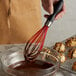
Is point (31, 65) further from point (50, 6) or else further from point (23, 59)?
point (50, 6)

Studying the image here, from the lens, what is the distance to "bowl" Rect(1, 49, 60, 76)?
973 mm

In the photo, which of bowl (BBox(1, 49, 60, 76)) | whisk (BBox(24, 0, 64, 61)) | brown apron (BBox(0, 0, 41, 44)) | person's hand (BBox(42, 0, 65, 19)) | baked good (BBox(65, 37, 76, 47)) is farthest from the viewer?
brown apron (BBox(0, 0, 41, 44))

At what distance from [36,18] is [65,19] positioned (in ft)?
2.73

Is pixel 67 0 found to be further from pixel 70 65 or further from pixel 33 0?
pixel 70 65

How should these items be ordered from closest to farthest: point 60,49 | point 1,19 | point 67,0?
point 60,49, point 1,19, point 67,0

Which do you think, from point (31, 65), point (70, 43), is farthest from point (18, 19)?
point (31, 65)

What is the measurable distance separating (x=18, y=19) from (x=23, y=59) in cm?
56

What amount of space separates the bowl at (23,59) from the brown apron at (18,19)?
0.48m

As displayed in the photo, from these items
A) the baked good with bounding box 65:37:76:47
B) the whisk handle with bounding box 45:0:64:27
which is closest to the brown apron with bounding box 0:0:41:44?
the baked good with bounding box 65:37:76:47

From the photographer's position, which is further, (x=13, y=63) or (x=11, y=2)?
(x=11, y=2)

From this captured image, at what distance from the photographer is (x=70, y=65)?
49.3 inches

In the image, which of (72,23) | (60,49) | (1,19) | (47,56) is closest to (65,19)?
(72,23)

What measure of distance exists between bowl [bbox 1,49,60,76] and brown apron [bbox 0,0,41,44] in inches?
19.1

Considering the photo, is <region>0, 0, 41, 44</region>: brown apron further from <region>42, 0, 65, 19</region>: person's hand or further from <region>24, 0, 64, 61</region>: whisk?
<region>24, 0, 64, 61</region>: whisk
